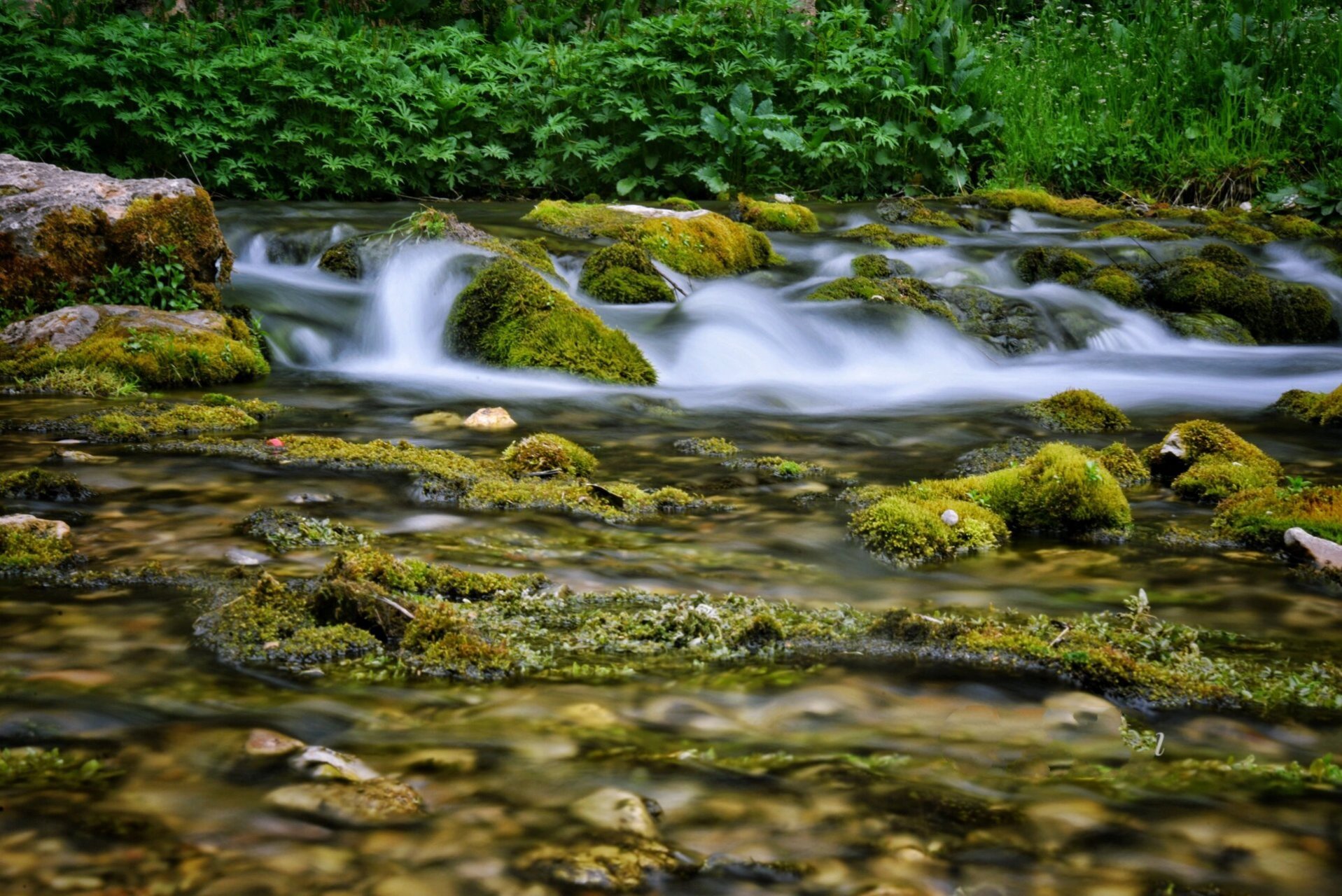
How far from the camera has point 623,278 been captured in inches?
358

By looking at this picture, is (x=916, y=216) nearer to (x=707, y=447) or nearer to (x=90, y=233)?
(x=707, y=447)

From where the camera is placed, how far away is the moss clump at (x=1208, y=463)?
4.59 meters

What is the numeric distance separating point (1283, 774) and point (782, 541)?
1895 mm

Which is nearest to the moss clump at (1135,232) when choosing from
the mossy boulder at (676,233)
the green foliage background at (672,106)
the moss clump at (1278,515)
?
the green foliage background at (672,106)

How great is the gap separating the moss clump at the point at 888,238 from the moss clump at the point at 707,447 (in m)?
5.96

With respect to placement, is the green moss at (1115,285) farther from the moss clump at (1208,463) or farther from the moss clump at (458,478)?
the moss clump at (458,478)

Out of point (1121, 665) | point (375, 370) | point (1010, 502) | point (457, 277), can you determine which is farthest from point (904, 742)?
point (457, 277)

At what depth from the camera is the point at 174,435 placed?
5.11 metres

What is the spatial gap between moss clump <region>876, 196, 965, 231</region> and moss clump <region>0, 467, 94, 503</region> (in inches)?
383

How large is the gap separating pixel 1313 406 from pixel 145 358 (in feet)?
23.3

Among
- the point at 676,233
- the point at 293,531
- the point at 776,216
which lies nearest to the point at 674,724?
the point at 293,531

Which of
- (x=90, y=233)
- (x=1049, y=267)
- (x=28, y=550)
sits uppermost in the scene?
(x=1049, y=267)

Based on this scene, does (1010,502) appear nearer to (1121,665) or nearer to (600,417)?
(1121,665)

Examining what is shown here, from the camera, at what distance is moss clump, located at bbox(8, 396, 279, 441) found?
5.04 meters
